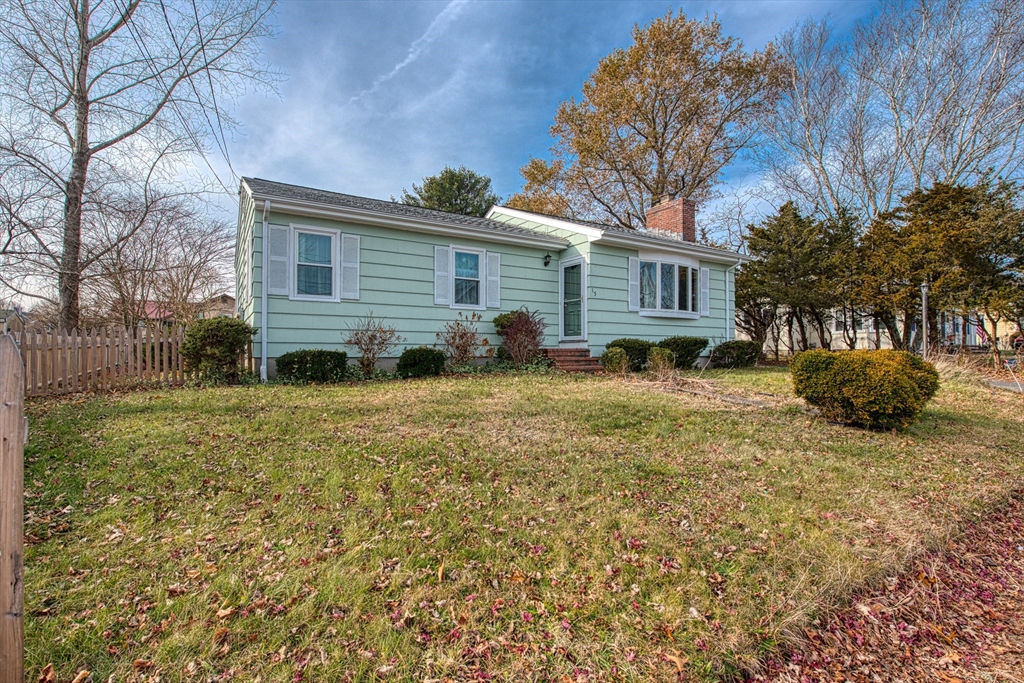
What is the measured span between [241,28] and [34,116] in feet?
24.0

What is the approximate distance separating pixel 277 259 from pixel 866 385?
361 inches

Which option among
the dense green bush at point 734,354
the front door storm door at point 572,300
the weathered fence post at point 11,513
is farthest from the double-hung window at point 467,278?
the weathered fence post at point 11,513

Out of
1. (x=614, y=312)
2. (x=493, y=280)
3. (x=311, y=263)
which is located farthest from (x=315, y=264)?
(x=614, y=312)

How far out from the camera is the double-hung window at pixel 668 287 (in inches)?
497

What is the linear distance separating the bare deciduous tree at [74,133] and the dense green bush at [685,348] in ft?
33.0

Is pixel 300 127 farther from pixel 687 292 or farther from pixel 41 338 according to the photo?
pixel 687 292

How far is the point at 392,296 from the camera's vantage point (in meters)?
9.95

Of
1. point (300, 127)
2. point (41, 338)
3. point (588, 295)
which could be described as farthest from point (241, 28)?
point (588, 295)

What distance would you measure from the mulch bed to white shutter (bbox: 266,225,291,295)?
8873 millimetres

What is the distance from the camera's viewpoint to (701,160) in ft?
69.3

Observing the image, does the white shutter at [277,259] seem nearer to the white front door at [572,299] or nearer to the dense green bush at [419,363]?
the dense green bush at [419,363]

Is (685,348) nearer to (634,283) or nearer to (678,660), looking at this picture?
(634,283)

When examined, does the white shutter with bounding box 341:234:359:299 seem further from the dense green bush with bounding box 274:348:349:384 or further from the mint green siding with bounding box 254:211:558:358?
the dense green bush with bounding box 274:348:349:384

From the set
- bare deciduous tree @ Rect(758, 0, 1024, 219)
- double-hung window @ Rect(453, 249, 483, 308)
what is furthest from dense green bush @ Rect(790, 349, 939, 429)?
bare deciduous tree @ Rect(758, 0, 1024, 219)
